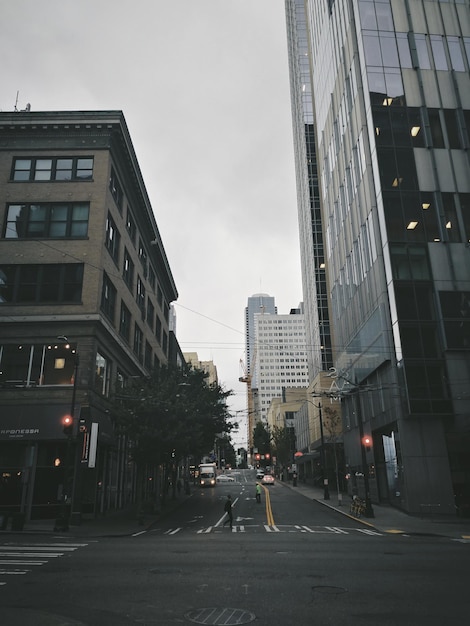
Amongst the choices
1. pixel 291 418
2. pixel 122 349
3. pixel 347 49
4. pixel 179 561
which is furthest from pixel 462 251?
pixel 291 418

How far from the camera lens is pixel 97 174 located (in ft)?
113

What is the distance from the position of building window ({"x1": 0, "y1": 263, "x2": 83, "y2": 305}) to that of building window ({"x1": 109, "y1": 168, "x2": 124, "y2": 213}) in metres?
7.60

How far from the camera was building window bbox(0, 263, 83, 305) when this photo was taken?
31719 mm

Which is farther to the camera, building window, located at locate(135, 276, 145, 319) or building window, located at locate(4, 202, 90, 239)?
building window, located at locate(135, 276, 145, 319)

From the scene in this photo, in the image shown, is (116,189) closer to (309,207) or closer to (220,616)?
(220,616)

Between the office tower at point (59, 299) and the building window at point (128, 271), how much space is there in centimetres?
165

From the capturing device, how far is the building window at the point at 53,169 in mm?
34312

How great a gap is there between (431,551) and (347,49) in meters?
43.9

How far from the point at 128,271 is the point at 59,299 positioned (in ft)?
36.1

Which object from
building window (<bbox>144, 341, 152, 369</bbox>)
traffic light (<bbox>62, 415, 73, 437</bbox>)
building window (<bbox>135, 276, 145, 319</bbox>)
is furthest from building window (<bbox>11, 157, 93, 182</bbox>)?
building window (<bbox>144, 341, 152, 369</bbox>)

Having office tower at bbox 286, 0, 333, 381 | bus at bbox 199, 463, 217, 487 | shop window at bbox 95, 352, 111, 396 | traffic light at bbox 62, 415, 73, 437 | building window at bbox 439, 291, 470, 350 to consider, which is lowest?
bus at bbox 199, 463, 217, 487

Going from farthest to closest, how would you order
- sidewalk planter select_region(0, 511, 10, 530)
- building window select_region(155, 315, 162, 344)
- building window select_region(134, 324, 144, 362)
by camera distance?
1. building window select_region(155, 315, 162, 344)
2. building window select_region(134, 324, 144, 362)
3. sidewalk planter select_region(0, 511, 10, 530)

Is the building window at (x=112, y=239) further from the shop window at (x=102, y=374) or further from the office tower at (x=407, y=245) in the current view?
the office tower at (x=407, y=245)

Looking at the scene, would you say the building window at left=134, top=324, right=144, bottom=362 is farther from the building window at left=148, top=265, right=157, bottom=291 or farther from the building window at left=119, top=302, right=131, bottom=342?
the building window at left=148, top=265, right=157, bottom=291
